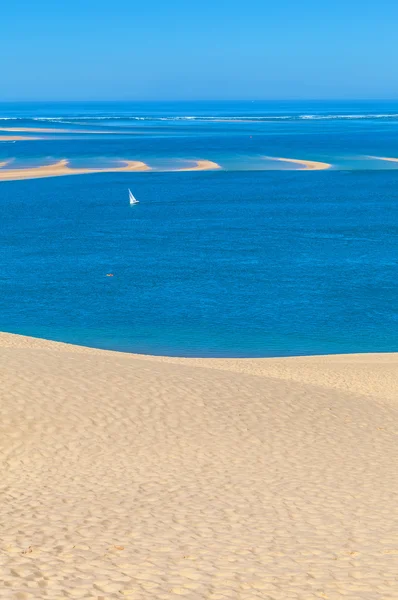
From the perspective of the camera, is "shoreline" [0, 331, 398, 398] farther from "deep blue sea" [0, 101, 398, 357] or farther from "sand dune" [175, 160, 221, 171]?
"sand dune" [175, 160, 221, 171]

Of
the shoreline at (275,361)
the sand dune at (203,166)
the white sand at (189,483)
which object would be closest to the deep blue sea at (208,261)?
the shoreline at (275,361)

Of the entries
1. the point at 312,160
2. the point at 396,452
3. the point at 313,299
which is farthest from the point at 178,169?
the point at 396,452

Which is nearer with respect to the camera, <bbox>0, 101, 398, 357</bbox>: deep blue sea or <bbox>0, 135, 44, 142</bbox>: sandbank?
<bbox>0, 101, 398, 357</bbox>: deep blue sea

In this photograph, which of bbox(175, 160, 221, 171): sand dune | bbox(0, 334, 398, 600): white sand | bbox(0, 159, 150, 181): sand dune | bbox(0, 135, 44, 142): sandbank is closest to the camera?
bbox(0, 334, 398, 600): white sand

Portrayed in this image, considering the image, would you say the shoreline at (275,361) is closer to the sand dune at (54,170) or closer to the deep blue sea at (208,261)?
the deep blue sea at (208,261)

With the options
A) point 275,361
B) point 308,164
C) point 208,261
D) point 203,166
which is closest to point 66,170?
point 203,166

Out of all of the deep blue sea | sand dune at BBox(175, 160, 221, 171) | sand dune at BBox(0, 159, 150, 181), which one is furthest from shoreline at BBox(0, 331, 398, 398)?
sand dune at BBox(175, 160, 221, 171)
